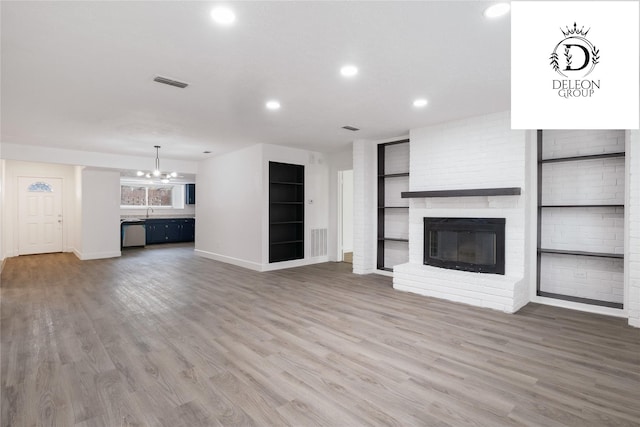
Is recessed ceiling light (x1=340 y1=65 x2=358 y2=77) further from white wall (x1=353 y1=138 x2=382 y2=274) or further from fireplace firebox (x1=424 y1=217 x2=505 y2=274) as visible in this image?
white wall (x1=353 y1=138 x2=382 y2=274)

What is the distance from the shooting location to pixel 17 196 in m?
8.38

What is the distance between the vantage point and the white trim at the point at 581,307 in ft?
11.9

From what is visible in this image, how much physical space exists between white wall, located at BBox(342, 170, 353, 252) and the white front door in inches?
320

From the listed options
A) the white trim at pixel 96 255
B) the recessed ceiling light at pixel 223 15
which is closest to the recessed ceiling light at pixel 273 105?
the recessed ceiling light at pixel 223 15

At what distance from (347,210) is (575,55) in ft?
20.7

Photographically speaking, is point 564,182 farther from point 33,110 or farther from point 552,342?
point 33,110

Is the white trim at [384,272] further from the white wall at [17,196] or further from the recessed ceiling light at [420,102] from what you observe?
the white wall at [17,196]

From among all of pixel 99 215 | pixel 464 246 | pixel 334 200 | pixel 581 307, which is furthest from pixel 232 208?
pixel 581 307

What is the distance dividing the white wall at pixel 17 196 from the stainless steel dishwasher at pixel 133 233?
1.30 metres

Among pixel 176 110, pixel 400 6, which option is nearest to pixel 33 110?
pixel 176 110

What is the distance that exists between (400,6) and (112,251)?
29.5 ft

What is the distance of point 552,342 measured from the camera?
2924 millimetres

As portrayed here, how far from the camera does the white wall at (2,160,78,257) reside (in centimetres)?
813

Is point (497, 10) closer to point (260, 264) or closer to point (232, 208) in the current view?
point (260, 264)
